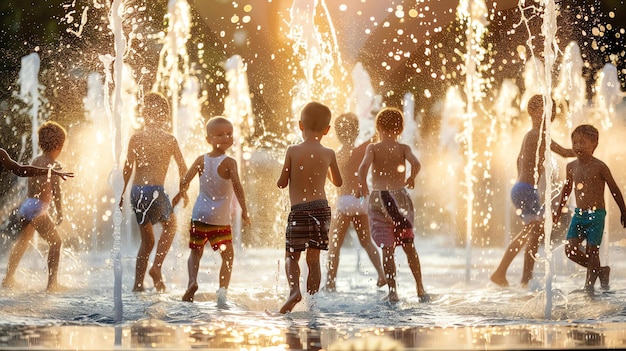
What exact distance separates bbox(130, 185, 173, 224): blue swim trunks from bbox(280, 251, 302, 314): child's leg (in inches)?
59.4

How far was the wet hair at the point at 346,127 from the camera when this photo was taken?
799 centimetres

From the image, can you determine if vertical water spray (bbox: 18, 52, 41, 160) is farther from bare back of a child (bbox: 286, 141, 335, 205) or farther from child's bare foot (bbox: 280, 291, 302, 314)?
child's bare foot (bbox: 280, 291, 302, 314)

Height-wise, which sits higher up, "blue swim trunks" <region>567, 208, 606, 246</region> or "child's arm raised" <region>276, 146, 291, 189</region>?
"child's arm raised" <region>276, 146, 291, 189</region>

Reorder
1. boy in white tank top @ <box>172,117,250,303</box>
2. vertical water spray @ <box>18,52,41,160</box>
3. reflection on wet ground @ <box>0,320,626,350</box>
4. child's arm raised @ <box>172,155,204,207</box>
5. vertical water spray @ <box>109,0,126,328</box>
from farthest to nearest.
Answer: vertical water spray @ <box>18,52,41,160</box>, child's arm raised @ <box>172,155,204,207</box>, boy in white tank top @ <box>172,117,250,303</box>, vertical water spray @ <box>109,0,126,328</box>, reflection on wet ground @ <box>0,320,626,350</box>

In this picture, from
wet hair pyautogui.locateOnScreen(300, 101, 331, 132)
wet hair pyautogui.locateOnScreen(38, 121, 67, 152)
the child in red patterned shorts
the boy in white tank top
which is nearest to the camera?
wet hair pyautogui.locateOnScreen(300, 101, 331, 132)

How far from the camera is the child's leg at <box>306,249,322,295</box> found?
641 centimetres

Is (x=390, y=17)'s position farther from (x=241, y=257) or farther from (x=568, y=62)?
(x=241, y=257)

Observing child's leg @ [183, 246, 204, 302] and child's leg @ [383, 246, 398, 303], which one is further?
child's leg @ [383, 246, 398, 303]

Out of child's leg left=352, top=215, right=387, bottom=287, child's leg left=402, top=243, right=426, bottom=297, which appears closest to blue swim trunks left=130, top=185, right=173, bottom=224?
child's leg left=352, top=215, right=387, bottom=287

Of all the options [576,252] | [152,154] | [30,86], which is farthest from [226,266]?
[30,86]

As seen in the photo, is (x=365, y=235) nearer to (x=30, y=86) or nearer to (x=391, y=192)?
(x=391, y=192)

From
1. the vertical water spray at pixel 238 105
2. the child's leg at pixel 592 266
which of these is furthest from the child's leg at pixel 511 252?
the vertical water spray at pixel 238 105

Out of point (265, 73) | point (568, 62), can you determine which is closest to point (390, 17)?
point (265, 73)

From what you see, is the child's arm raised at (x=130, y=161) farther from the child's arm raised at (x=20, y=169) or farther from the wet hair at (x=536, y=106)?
the wet hair at (x=536, y=106)
